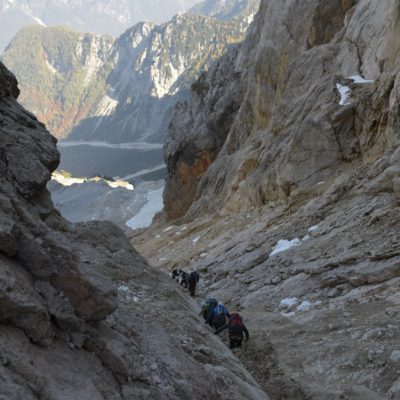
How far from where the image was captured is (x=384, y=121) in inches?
832

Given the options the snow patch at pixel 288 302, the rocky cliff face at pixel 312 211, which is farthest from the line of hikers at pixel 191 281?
the snow patch at pixel 288 302

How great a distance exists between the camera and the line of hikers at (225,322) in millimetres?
12727

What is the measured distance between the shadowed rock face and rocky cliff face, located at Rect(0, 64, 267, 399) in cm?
1314

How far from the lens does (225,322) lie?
14.0 m

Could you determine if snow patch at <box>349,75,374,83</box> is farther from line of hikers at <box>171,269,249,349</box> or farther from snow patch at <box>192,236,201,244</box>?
line of hikers at <box>171,269,249,349</box>

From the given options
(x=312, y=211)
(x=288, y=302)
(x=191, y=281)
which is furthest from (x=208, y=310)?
(x=312, y=211)

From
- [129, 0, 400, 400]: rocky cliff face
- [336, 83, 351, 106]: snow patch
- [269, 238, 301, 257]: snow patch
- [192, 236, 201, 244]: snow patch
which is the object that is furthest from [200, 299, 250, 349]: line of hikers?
[192, 236, 201, 244]: snow patch

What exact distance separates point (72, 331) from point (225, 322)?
21.8 feet

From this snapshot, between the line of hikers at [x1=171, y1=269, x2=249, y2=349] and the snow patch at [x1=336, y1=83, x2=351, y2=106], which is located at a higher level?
the snow patch at [x1=336, y1=83, x2=351, y2=106]

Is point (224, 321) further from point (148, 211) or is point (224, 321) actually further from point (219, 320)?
point (148, 211)

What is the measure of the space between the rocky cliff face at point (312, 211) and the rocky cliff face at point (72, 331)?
83.2 inches

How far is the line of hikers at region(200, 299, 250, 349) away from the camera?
1273 centimetres

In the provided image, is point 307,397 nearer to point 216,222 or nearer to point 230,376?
point 230,376

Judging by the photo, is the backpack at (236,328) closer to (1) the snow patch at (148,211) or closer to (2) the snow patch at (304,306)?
(2) the snow patch at (304,306)
